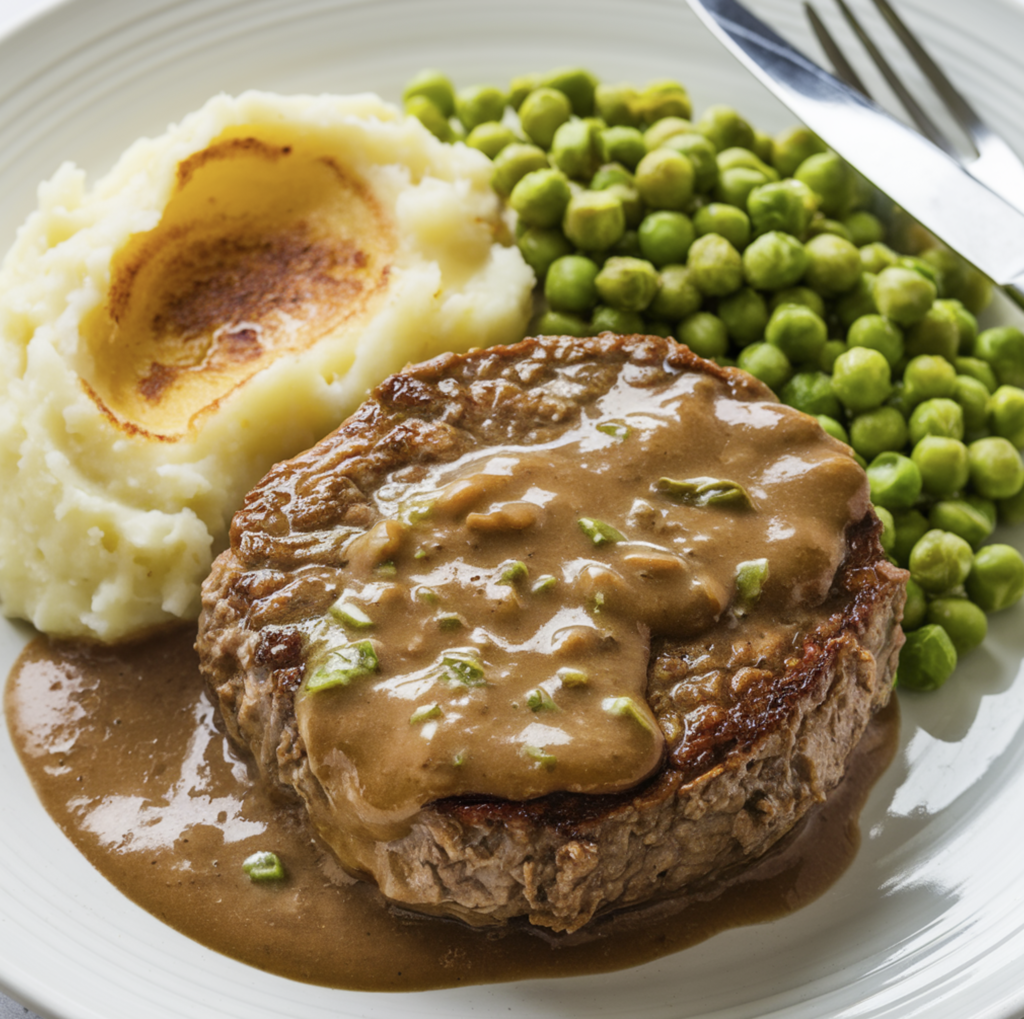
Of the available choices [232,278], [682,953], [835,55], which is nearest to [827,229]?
[835,55]

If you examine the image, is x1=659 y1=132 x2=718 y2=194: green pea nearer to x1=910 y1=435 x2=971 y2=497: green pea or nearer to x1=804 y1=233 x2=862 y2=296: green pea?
x1=804 y1=233 x2=862 y2=296: green pea

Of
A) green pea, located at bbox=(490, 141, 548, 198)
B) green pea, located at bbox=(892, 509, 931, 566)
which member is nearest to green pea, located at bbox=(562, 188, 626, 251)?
green pea, located at bbox=(490, 141, 548, 198)

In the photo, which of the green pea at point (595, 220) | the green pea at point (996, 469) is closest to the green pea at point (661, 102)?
the green pea at point (595, 220)

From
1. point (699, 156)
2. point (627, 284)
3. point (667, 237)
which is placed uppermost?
point (699, 156)

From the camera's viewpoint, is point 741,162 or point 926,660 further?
point 741,162

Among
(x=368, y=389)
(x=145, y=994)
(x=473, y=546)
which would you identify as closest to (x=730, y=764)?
(x=473, y=546)

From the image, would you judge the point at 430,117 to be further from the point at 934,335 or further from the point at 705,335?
the point at 934,335

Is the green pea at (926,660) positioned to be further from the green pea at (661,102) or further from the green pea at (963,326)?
the green pea at (661,102)

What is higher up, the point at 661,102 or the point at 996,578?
the point at 661,102
